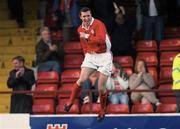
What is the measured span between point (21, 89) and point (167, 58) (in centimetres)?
305

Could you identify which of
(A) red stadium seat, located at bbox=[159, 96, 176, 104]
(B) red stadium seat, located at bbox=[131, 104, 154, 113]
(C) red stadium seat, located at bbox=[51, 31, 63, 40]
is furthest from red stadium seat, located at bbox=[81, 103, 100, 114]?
(C) red stadium seat, located at bbox=[51, 31, 63, 40]

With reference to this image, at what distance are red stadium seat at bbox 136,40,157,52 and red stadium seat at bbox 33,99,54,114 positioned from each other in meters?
2.17

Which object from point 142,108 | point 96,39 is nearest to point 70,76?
point 142,108

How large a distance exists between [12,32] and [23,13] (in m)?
0.55

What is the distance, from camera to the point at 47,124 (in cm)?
1362

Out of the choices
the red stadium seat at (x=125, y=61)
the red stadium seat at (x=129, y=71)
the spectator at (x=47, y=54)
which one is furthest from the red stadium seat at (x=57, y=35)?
the red stadium seat at (x=129, y=71)

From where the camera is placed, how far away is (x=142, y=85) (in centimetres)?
1483

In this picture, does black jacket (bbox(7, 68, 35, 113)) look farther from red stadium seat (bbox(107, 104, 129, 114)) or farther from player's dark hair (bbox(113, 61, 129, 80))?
player's dark hair (bbox(113, 61, 129, 80))

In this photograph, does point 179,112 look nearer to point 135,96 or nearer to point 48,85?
point 135,96

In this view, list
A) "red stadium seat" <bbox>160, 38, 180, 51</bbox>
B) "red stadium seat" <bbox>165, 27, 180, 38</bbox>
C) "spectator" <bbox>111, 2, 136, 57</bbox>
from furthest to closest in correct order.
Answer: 1. "red stadium seat" <bbox>165, 27, 180, 38</bbox>
2. "red stadium seat" <bbox>160, 38, 180, 51</bbox>
3. "spectator" <bbox>111, 2, 136, 57</bbox>

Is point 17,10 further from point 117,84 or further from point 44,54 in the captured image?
point 117,84

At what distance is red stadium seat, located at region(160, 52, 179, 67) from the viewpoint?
15797 mm

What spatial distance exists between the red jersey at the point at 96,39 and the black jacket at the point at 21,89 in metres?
2.52

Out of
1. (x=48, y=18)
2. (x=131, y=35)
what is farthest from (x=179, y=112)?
(x=48, y=18)
